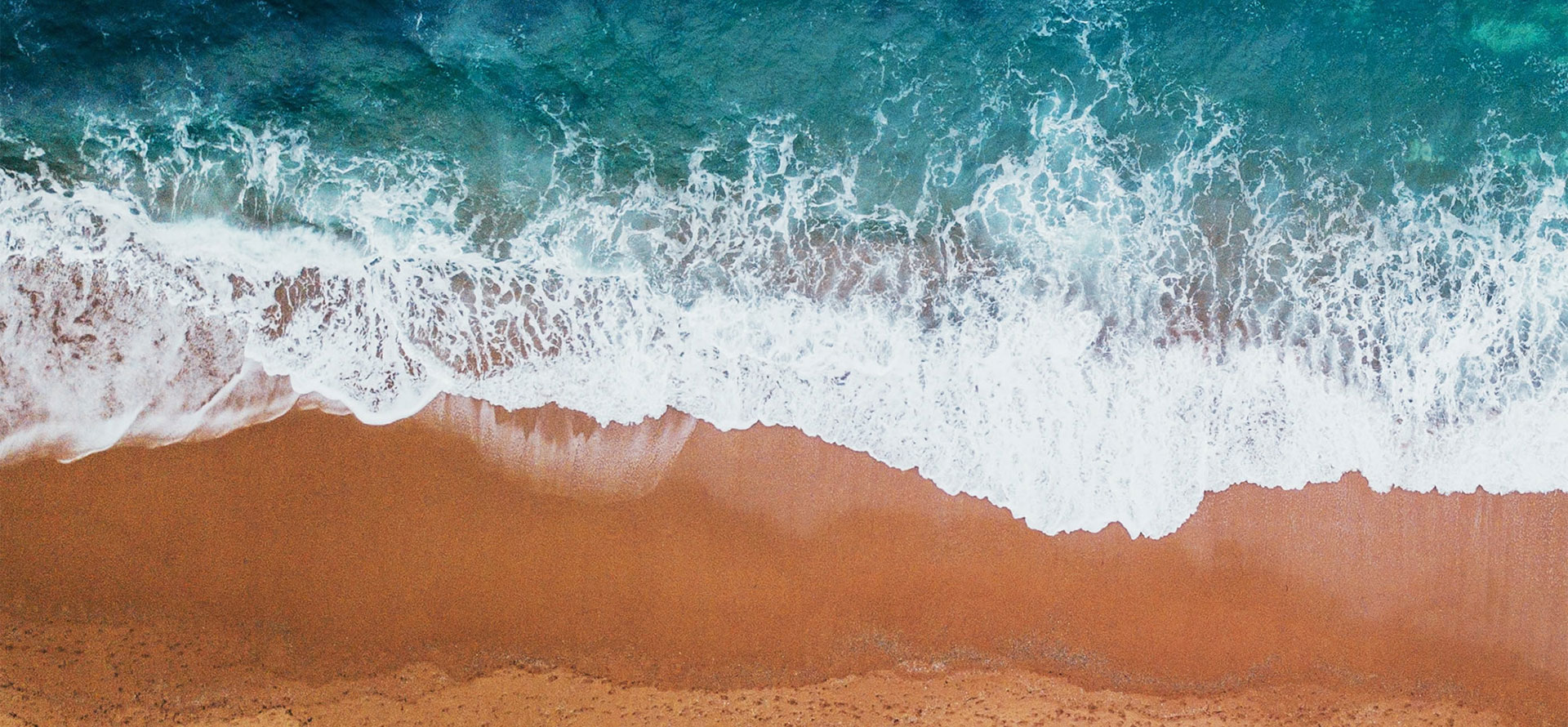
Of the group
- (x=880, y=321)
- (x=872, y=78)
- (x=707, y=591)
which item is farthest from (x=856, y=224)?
(x=707, y=591)

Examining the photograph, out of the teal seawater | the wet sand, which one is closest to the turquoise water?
the teal seawater

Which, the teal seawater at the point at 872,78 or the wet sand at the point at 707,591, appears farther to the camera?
the teal seawater at the point at 872,78

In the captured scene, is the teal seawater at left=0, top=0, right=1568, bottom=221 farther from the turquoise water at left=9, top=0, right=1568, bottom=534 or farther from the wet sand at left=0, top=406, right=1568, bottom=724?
the wet sand at left=0, top=406, right=1568, bottom=724

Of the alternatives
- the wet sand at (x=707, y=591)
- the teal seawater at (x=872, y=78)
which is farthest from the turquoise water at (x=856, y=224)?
the wet sand at (x=707, y=591)

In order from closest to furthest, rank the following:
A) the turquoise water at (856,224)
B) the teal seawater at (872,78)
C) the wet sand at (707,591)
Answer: the wet sand at (707,591), the turquoise water at (856,224), the teal seawater at (872,78)

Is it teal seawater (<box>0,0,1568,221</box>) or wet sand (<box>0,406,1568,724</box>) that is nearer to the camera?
wet sand (<box>0,406,1568,724</box>)

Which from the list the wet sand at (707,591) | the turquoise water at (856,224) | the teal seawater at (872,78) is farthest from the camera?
the teal seawater at (872,78)

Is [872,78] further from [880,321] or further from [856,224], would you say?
[880,321]

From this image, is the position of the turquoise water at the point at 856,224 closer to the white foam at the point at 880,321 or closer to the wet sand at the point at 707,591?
the white foam at the point at 880,321

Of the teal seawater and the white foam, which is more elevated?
the teal seawater
